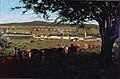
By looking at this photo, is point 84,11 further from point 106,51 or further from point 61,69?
point 61,69

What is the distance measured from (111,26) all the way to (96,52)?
0.85 meters

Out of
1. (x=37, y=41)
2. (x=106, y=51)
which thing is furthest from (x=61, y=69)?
(x=106, y=51)

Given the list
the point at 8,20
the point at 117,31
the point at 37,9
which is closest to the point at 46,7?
the point at 37,9

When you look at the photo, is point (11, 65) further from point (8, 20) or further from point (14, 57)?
point (8, 20)

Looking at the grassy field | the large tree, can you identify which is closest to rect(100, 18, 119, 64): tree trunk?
the large tree

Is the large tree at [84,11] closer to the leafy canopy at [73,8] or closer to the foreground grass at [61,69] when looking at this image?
the leafy canopy at [73,8]

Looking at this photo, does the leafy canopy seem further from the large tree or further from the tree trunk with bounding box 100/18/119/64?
the tree trunk with bounding box 100/18/119/64

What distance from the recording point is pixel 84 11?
1178 centimetres

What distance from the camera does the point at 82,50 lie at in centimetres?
1164

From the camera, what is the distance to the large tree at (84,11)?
11.6 metres

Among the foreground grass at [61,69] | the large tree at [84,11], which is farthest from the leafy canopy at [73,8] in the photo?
the foreground grass at [61,69]

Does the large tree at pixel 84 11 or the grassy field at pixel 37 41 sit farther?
the large tree at pixel 84 11

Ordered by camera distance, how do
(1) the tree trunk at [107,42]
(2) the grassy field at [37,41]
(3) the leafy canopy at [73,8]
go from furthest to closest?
(1) the tree trunk at [107,42] < (3) the leafy canopy at [73,8] < (2) the grassy field at [37,41]

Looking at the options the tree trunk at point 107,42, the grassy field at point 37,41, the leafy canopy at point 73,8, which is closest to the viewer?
the grassy field at point 37,41
